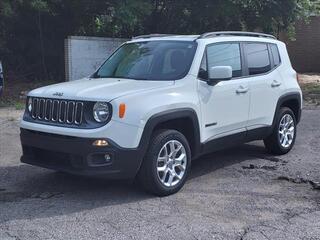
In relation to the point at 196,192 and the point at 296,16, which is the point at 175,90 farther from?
the point at 296,16

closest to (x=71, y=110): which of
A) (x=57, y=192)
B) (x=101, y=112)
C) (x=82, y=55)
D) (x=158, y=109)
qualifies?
(x=101, y=112)

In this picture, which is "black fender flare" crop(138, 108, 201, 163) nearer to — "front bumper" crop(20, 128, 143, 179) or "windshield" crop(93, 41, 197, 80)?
"front bumper" crop(20, 128, 143, 179)

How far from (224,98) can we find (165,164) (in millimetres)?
1246

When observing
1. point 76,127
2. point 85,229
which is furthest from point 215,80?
point 85,229

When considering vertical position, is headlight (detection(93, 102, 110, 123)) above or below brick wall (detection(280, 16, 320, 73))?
above

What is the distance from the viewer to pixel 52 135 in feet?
19.6

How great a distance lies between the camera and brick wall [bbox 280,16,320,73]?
74.6ft

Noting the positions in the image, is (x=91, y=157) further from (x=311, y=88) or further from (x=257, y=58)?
(x=311, y=88)

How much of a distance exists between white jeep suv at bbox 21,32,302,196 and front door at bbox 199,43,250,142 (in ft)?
0.04

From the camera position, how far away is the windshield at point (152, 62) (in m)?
6.65

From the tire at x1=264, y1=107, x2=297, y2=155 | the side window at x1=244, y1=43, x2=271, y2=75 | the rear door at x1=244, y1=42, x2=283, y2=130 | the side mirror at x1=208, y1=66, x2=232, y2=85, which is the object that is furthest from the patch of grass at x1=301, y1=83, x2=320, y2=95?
the side mirror at x1=208, y1=66, x2=232, y2=85

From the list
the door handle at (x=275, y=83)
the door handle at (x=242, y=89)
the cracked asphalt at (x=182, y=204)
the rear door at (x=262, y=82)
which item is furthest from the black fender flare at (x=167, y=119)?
the door handle at (x=275, y=83)

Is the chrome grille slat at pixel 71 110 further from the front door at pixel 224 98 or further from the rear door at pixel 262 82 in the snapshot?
the rear door at pixel 262 82

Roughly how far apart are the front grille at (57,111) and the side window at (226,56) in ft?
5.92
